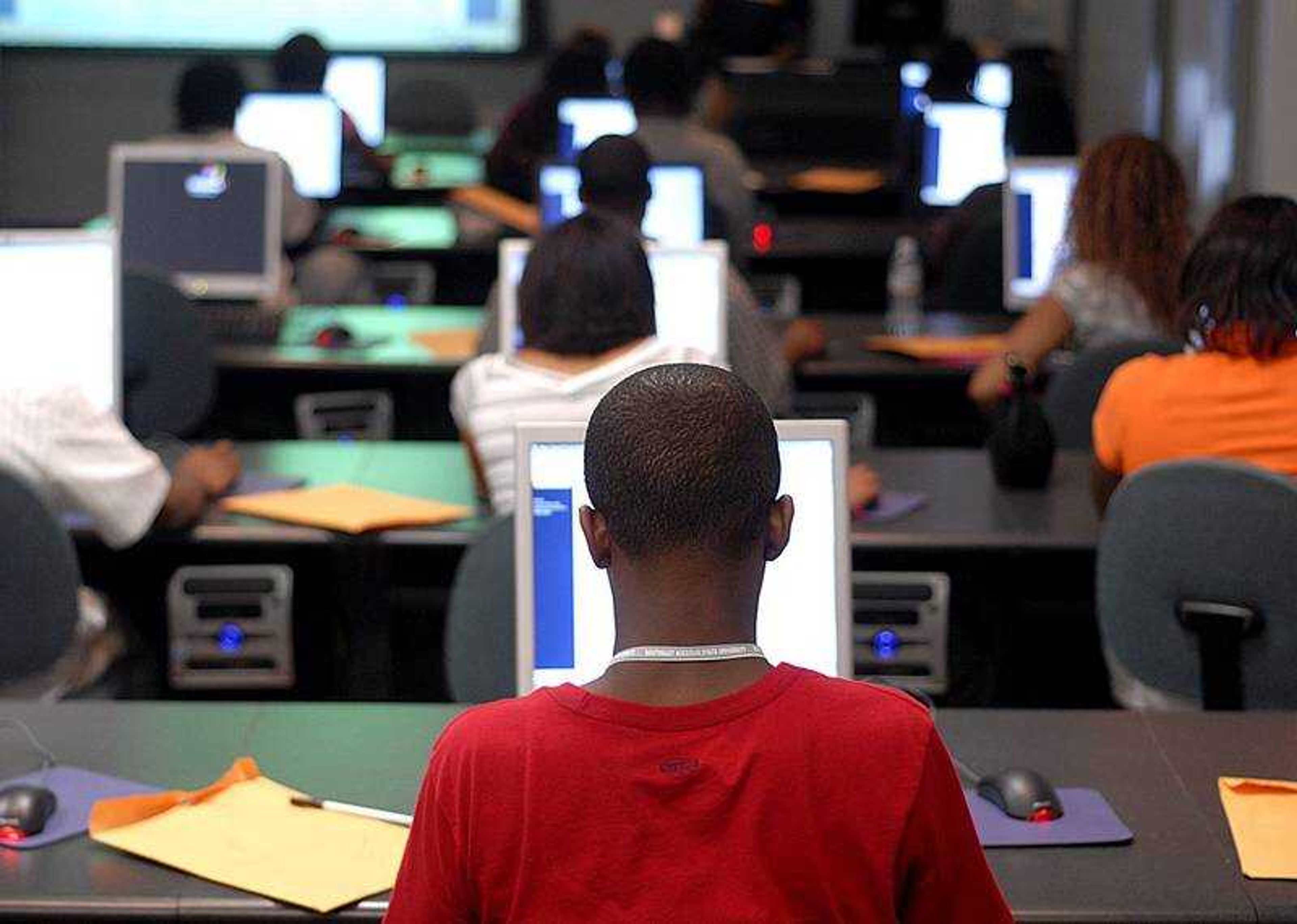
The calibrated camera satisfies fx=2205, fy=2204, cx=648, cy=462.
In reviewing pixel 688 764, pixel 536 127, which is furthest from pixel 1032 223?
pixel 688 764

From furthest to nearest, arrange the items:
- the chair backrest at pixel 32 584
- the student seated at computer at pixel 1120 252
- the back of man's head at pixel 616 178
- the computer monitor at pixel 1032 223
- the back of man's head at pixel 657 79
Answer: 1. the back of man's head at pixel 657 79
2. the computer monitor at pixel 1032 223
3. the student seated at computer at pixel 1120 252
4. the back of man's head at pixel 616 178
5. the chair backrest at pixel 32 584

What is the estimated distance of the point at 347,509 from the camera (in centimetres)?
403

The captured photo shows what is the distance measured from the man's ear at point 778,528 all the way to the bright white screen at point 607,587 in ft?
2.77

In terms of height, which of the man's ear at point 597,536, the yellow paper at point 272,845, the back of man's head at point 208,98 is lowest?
the yellow paper at point 272,845

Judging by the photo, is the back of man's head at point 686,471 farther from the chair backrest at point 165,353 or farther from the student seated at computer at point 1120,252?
the chair backrest at point 165,353

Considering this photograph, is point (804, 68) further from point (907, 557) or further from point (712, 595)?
point (712, 595)

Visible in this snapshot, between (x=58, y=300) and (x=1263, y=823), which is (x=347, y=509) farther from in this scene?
(x=1263, y=823)

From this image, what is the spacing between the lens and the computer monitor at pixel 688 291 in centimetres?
444

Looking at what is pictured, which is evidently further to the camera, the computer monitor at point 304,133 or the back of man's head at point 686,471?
the computer monitor at point 304,133

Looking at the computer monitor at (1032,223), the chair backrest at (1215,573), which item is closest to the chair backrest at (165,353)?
the computer monitor at (1032,223)

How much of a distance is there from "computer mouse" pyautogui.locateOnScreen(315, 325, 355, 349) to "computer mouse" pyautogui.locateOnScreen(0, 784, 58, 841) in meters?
3.44

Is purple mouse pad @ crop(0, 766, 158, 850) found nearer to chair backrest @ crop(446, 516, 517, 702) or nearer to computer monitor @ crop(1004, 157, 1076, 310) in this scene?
chair backrest @ crop(446, 516, 517, 702)

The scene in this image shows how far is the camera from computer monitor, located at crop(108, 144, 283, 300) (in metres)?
5.86

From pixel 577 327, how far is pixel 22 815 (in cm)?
138
